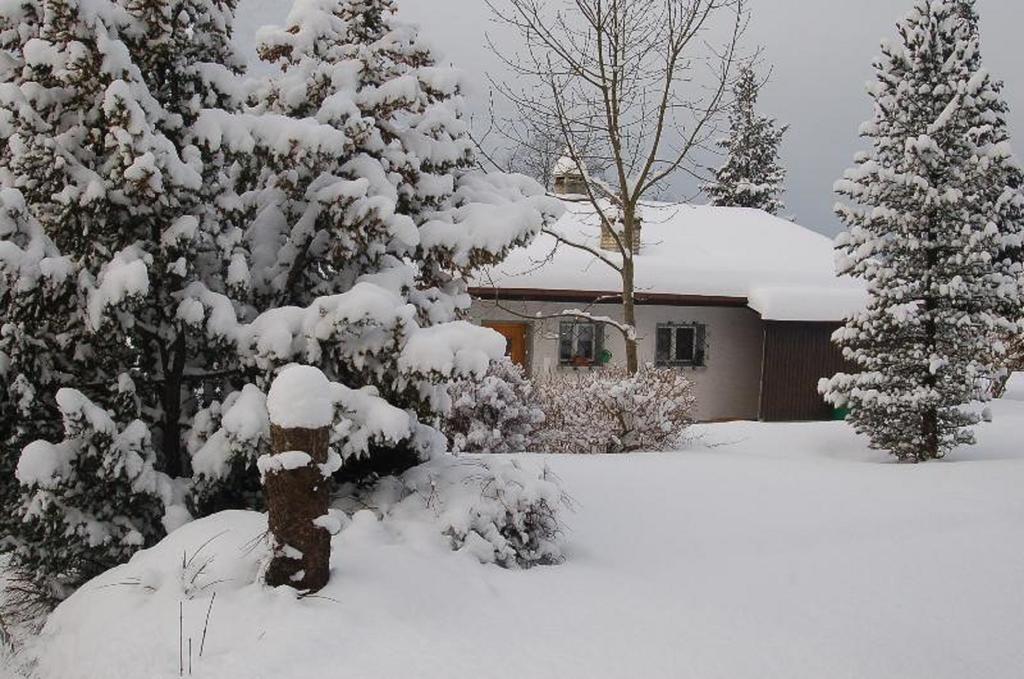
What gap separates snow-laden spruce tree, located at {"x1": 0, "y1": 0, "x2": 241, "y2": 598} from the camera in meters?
4.22

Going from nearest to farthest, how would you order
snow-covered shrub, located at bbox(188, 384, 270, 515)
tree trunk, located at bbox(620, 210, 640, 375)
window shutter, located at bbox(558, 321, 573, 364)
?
snow-covered shrub, located at bbox(188, 384, 270, 515) < tree trunk, located at bbox(620, 210, 640, 375) < window shutter, located at bbox(558, 321, 573, 364)

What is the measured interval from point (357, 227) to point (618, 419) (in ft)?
20.9

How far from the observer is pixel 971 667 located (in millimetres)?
3721

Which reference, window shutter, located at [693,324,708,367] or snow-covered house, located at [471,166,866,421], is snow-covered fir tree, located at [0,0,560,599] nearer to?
snow-covered house, located at [471,166,866,421]

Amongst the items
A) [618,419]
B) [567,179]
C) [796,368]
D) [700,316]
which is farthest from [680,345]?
[618,419]

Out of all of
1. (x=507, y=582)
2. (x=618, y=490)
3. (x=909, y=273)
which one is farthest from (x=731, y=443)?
(x=507, y=582)

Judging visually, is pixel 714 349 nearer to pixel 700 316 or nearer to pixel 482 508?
pixel 700 316

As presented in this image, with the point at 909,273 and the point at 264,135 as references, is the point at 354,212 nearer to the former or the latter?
the point at 264,135

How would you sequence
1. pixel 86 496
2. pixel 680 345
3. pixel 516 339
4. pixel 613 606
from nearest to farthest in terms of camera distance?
pixel 613 606 < pixel 86 496 < pixel 516 339 < pixel 680 345

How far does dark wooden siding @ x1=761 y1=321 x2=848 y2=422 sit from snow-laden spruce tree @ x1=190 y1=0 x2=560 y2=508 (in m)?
12.3

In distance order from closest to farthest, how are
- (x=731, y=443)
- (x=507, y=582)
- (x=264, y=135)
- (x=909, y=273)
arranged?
1. (x=507, y=582)
2. (x=264, y=135)
3. (x=909, y=273)
4. (x=731, y=443)

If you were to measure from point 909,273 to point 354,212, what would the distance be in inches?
347

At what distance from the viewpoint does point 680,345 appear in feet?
57.1

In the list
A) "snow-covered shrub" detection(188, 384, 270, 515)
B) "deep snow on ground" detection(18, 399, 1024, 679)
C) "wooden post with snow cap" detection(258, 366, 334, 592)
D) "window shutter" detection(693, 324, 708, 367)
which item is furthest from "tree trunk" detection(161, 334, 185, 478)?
"window shutter" detection(693, 324, 708, 367)
